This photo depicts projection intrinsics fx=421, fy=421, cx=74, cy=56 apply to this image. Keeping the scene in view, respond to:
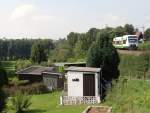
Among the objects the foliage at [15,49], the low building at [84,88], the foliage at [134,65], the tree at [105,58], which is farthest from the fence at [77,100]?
the foliage at [15,49]

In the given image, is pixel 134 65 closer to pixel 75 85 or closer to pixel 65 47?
pixel 75 85

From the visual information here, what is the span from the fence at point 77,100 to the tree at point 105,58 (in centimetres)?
370

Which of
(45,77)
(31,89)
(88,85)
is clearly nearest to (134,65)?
(45,77)

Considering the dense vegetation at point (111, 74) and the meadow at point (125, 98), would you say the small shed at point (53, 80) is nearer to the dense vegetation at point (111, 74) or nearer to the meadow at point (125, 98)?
the dense vegetation at point (111, 74)

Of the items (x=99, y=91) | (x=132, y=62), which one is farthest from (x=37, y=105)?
(x=132, y=62)

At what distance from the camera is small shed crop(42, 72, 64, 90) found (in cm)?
4491

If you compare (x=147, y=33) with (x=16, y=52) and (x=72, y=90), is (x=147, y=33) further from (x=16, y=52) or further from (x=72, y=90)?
(x=72, y=90)

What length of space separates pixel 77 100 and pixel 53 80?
609 inches

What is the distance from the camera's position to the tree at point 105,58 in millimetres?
33438

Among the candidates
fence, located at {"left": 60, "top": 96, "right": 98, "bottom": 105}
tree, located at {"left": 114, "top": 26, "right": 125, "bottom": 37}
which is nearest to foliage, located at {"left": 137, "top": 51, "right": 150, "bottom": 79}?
fence, located at {"left": 60, "top": 96, "right": 98, "bottom": 105}

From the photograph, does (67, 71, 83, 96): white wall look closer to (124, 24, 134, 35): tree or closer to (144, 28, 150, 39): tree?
(144, 28, 150, 39): tree

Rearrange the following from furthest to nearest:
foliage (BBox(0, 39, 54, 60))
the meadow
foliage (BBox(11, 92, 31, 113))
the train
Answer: foliage (BBox(0, 39, 54, 60)) < the train < foliage (BBox(11, 92, 31, 113)) < the meadow

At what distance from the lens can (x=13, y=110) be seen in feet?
88.4

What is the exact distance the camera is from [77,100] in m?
30.0
